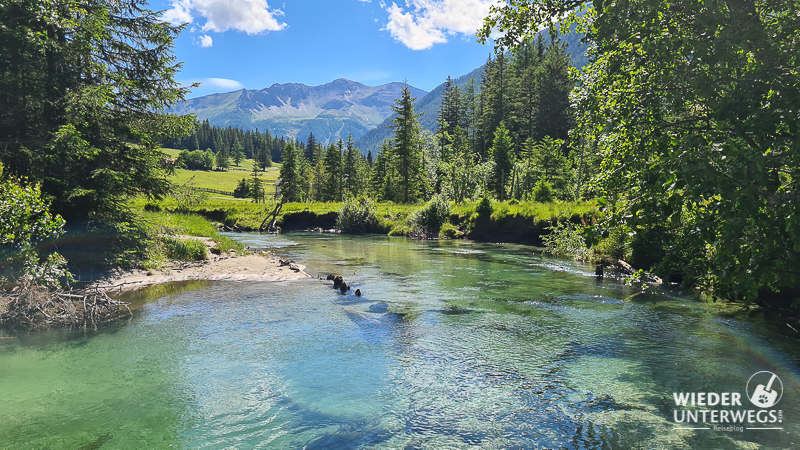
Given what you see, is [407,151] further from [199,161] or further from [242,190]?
[199,161]

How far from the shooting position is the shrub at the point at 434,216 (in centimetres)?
4506

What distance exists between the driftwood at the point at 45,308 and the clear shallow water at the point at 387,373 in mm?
700

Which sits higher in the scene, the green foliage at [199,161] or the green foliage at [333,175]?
the green foliage at [199,161]

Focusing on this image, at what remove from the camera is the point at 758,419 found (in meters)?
7.05

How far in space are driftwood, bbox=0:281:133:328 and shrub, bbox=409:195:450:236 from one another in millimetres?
35064

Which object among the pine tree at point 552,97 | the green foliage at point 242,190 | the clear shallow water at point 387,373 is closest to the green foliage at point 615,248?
the clear shallow water at point 387,373

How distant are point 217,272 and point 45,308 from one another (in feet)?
27.4

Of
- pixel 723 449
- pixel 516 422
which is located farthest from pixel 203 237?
pixel 723 449

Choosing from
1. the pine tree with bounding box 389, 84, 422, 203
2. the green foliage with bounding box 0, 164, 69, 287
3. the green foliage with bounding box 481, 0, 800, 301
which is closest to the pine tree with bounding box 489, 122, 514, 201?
the pine tree with bounding box 389, 84, 422, 203

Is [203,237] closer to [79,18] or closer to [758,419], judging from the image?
[79,18]

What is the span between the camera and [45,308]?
10938mm

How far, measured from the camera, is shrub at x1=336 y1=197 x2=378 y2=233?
2026 inches

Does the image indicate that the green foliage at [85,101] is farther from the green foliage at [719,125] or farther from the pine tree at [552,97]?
the pine tree at [552,97]

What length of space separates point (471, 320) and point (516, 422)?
5790 mm
